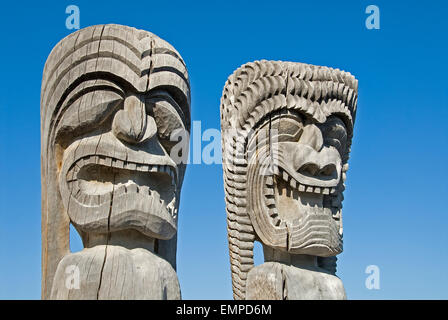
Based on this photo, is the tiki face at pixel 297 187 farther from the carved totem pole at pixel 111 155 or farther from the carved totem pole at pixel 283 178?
the carved totem pole at pixel 111 155

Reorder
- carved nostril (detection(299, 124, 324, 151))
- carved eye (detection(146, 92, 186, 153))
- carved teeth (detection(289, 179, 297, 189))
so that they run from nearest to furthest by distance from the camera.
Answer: carved eye (detection(146, 92, 186, 153)) < carved teeth (detection(289, 179, 297, 189)) < carved nostril (detection(299, 124, 324, 151))

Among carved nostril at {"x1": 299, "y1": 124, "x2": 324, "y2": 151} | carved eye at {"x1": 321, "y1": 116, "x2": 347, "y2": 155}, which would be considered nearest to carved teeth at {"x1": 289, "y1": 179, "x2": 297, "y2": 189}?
carved nostril at {"x1": 299, "y1": 124, "x2": 324, "y2": 151}

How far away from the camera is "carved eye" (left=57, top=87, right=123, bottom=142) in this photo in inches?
203

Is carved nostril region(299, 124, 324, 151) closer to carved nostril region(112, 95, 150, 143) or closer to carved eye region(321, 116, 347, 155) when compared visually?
carved eye region(321, 116, 347, 155)

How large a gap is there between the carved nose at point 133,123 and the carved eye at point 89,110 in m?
0.09

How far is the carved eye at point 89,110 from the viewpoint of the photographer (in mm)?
5160

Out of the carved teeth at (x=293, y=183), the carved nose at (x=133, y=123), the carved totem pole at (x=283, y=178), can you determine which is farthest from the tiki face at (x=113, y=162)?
the carved teeth at (x=293, y=183)

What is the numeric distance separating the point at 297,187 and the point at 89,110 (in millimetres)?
2131

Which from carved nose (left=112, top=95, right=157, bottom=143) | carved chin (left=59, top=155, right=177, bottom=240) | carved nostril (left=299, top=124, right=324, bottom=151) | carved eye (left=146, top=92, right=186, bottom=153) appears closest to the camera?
carved chin (left=59, top=155, right=177, bottom=240)

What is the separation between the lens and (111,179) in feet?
17.1

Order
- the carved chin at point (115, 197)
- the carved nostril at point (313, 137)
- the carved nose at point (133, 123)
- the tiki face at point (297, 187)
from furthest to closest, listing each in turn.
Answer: the carved nostril at point (313, 137) < the tiki face at point (297, 187) < the carved nose at point (133, 123) < the carved chin at point (115, 197)

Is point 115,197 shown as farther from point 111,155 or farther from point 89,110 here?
point 89,110

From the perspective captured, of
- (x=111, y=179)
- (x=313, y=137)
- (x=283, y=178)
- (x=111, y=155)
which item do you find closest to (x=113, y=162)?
(x=111, y=155)
